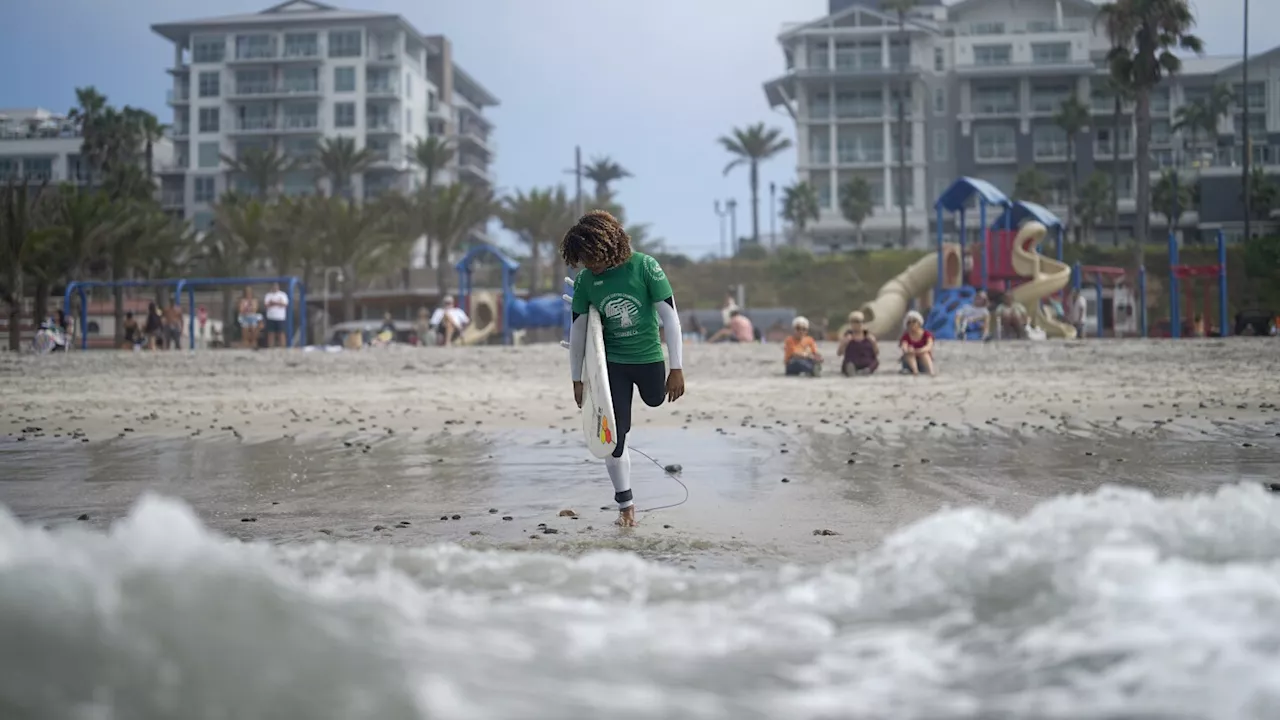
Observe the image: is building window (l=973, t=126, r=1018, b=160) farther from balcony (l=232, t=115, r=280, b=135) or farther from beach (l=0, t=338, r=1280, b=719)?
beach (l=0, t=338, r=1280, b=719)

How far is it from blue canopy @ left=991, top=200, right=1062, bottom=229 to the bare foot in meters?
28.9

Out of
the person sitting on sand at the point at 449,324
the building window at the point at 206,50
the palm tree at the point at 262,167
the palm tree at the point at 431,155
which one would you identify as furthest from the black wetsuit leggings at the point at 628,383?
the building window at the point at 206,50

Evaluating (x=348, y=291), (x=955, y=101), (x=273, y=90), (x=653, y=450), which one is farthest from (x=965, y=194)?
(x=273, y=90)

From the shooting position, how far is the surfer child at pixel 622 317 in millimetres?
6500

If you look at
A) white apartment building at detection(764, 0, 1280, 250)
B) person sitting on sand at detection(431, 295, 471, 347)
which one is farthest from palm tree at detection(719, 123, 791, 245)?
person sitting on sand at detection(431, 295, 471, 347)

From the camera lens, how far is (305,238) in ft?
173

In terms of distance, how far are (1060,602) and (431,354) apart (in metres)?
22.2

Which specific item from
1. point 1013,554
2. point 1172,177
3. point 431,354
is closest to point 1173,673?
point 1013,554

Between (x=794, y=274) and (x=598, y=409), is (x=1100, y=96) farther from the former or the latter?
(x=598, y=409)

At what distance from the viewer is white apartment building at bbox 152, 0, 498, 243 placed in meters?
91.6

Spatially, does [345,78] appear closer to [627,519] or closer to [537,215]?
[537,215]

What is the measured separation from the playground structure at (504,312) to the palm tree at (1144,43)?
22.8m

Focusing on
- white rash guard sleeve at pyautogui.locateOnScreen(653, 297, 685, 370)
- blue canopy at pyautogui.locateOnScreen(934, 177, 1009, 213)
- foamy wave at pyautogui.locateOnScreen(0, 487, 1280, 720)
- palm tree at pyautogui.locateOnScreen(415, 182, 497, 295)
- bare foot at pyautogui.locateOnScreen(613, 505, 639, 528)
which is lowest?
bare foot at pyautogui.locateOnScreen(613, 505, 639, 528)

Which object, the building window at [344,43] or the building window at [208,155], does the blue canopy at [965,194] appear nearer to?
the building window at [344,43]
